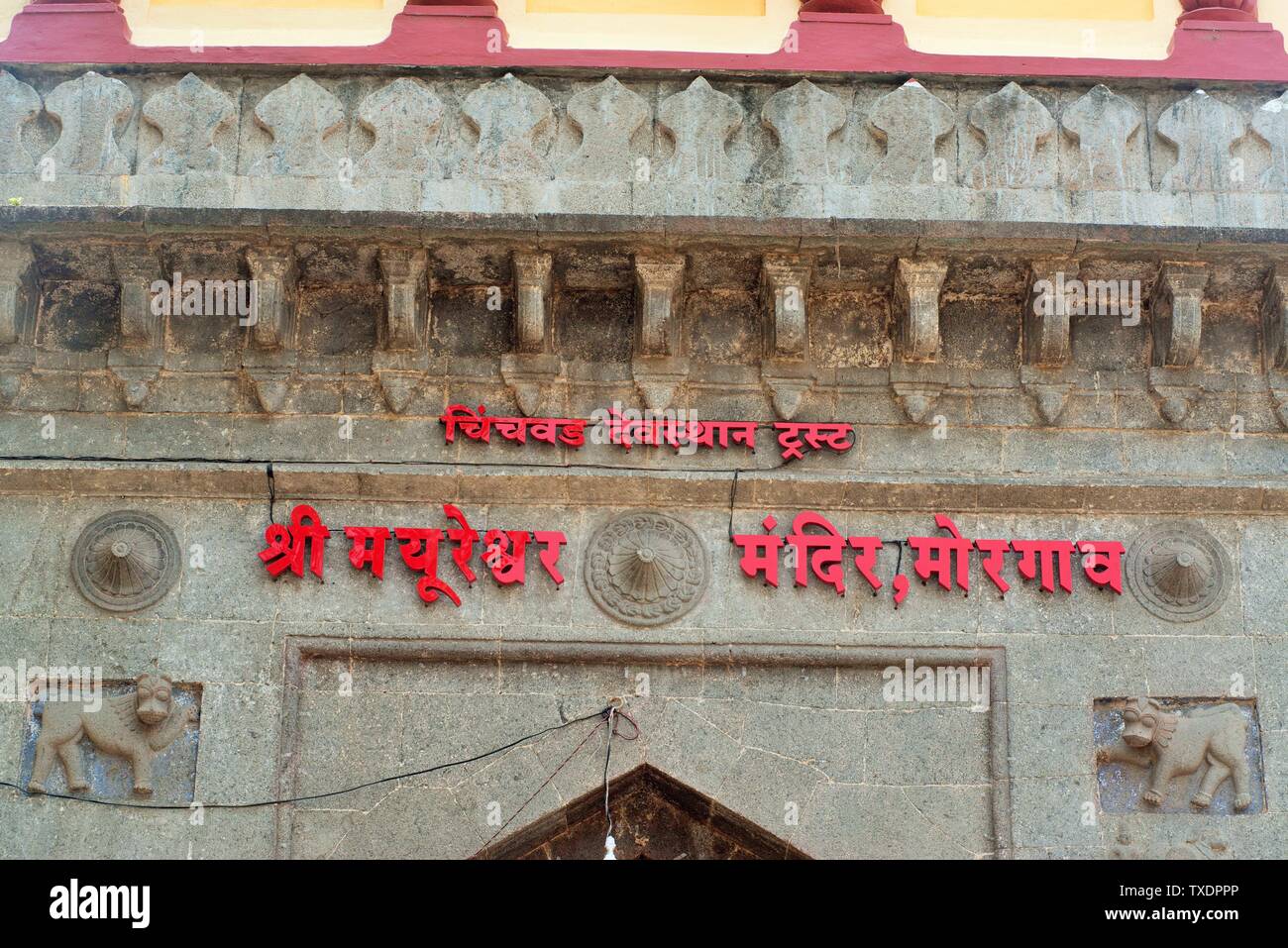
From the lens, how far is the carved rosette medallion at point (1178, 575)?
444 inches

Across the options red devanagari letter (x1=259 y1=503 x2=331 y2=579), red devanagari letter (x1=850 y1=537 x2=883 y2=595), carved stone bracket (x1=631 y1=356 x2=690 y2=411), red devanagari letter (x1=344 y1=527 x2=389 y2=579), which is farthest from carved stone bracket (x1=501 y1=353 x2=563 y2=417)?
red devanagari letter (x1=850 y1=537 x2=883 y2=595)

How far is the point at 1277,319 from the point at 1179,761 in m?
2.28

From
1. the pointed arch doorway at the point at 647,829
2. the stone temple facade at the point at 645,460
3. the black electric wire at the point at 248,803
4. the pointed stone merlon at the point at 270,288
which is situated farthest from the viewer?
the pointed stone merlon at the point at 270,288

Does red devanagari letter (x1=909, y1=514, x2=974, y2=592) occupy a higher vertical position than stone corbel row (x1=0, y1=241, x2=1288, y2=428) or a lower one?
lower

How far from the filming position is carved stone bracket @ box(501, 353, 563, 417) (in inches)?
453

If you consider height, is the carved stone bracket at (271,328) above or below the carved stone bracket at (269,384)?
above

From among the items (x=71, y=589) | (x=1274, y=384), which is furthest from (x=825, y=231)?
(x=71, y=589)

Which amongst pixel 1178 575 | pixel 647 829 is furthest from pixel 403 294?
pixel 1178 575

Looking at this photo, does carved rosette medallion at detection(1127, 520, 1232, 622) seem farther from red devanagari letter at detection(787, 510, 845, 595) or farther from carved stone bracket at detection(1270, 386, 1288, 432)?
red devanagari letter at detection(787, 510, 845, 595)

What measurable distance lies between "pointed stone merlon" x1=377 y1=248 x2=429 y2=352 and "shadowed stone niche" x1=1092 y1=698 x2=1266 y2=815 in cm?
385

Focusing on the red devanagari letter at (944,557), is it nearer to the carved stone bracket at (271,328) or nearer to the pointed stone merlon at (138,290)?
the carved stone bracket at (271,328)

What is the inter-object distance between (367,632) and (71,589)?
1463 mm

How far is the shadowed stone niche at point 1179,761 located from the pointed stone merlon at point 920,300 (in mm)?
2001

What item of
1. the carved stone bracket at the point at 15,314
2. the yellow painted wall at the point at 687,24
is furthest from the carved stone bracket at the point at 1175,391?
the carved stone bracket at the point at 15,314
